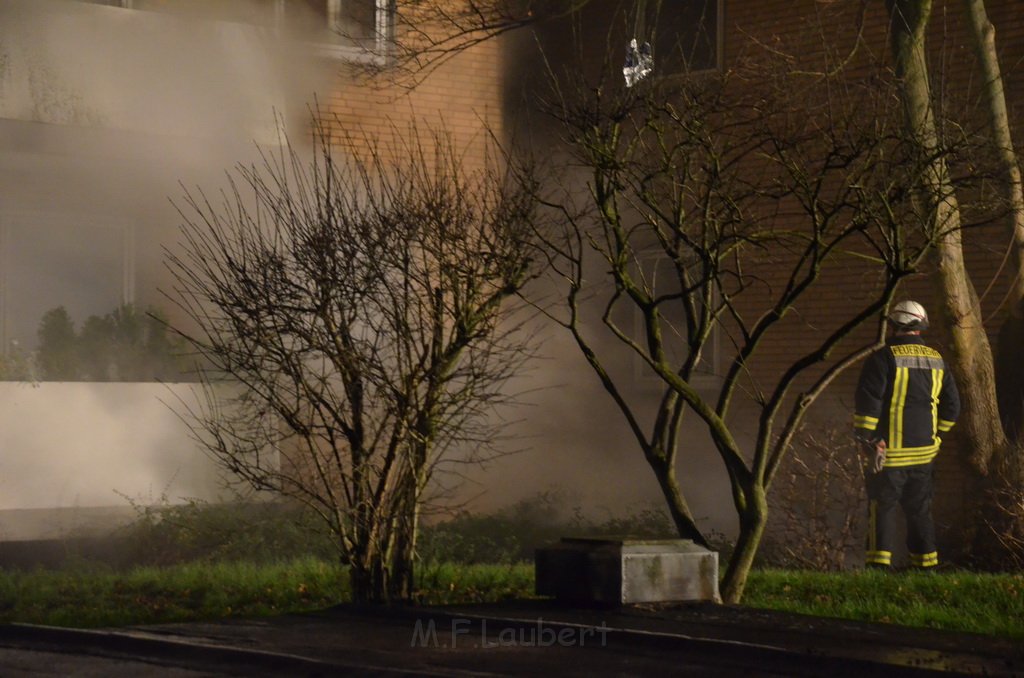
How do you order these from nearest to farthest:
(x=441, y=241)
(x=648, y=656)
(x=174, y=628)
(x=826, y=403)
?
(x=648, y=656), (x=174, y=628), (x=441, y=241), (x=826, y=403)

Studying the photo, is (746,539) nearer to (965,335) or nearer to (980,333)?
(965,335)

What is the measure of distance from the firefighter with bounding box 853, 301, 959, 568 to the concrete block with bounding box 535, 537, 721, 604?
8.17 ft

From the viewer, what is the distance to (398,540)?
867cm

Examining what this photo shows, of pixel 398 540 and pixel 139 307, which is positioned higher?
pixel 139 307

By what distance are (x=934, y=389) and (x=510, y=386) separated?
6.46m

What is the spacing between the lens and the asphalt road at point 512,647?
21.5ft

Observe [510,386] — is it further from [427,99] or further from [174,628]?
[174,628]

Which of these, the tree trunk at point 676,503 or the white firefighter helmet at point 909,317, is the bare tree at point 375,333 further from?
the white firefighter helmet at point 909,317

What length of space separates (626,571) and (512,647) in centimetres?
125

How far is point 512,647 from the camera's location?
7.13 metres

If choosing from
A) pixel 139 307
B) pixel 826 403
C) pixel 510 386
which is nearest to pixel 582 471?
pixel 510 386

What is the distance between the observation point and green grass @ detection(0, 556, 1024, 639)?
867 centimetres

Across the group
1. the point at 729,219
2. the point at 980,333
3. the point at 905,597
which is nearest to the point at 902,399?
the point at 980,333

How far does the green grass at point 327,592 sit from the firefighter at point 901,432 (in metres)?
0.44
